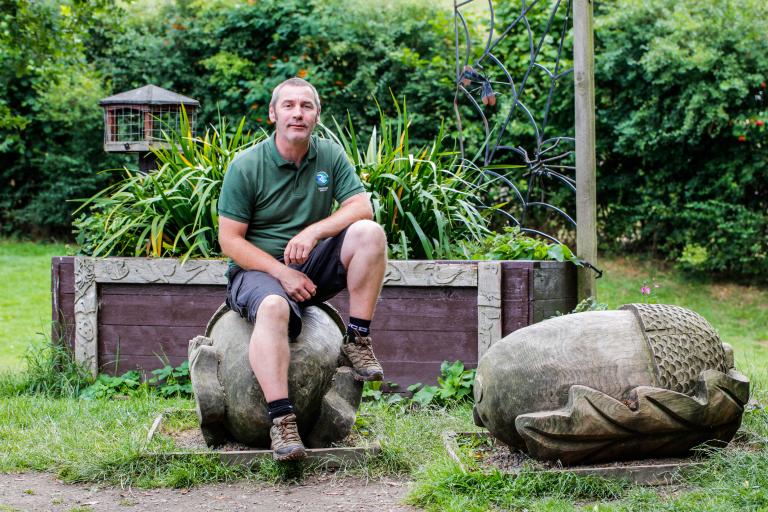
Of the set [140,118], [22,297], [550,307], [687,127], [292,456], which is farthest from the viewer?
[22,297]

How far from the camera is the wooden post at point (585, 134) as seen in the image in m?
5.53

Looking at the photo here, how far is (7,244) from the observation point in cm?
1112

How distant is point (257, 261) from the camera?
13.5 feet

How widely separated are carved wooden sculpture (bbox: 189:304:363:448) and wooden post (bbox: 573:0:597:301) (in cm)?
196

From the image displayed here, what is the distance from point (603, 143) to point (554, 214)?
0.97m

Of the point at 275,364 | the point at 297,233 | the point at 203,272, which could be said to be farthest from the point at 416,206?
the point at 275,364

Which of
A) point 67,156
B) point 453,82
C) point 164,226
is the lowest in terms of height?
point 164,226

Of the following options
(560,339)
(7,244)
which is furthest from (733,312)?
(7,244)

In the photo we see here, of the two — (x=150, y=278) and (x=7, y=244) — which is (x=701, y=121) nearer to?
(x=150, y=278)

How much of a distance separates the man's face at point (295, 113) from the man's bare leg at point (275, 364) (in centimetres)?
79

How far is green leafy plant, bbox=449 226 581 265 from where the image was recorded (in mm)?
5559

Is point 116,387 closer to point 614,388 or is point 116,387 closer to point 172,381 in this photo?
point 172,381

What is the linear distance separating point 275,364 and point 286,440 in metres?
0.32

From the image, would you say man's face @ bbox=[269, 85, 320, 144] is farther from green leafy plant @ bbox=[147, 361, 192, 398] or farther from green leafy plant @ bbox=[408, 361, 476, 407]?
green leafy plant @ bbox=[147, 361, 192, 398]
